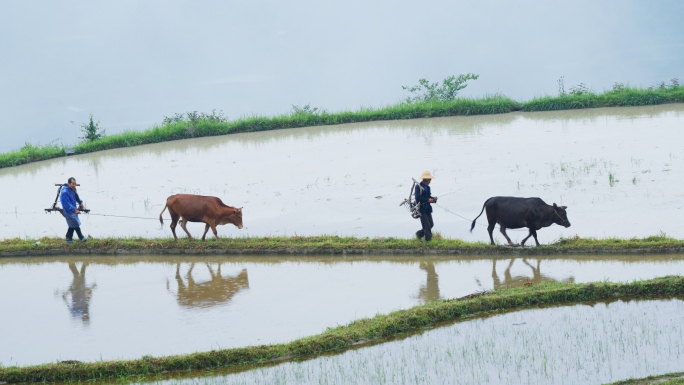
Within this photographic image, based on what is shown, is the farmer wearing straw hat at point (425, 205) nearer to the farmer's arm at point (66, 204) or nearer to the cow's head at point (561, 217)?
the cow's head at point (561, 217)

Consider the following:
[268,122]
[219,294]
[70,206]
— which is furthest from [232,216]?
[268,122]

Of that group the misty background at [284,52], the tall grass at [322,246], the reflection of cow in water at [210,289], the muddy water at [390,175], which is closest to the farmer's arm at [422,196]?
the tall grass at [322,246]

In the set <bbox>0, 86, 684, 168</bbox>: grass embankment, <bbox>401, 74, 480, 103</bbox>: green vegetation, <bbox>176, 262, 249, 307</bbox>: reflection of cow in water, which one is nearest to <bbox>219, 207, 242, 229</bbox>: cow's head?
<bbox>176, 262, 249, 307</bbox>: reflection of cow in water

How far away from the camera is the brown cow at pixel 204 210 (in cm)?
1242

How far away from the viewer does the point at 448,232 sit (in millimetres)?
11961

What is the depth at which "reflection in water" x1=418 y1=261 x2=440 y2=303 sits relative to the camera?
920cm

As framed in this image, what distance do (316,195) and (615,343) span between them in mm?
8059

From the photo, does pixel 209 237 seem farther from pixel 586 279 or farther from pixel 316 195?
pixel 586 279

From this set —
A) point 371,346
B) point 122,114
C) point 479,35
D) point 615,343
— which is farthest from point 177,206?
point 479,35

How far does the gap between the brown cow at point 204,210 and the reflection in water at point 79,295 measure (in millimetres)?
1680

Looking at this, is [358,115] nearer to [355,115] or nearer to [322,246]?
[355,115]

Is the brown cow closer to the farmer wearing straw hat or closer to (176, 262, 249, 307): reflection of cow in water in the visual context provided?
(176, 262, 249, 307): reflection of cow in water

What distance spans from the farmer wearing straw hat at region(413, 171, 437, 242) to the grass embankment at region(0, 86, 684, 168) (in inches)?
399

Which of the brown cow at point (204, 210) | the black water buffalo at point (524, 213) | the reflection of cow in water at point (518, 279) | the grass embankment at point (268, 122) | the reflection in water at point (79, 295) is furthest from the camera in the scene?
the grass embankment at point (268, 122)
